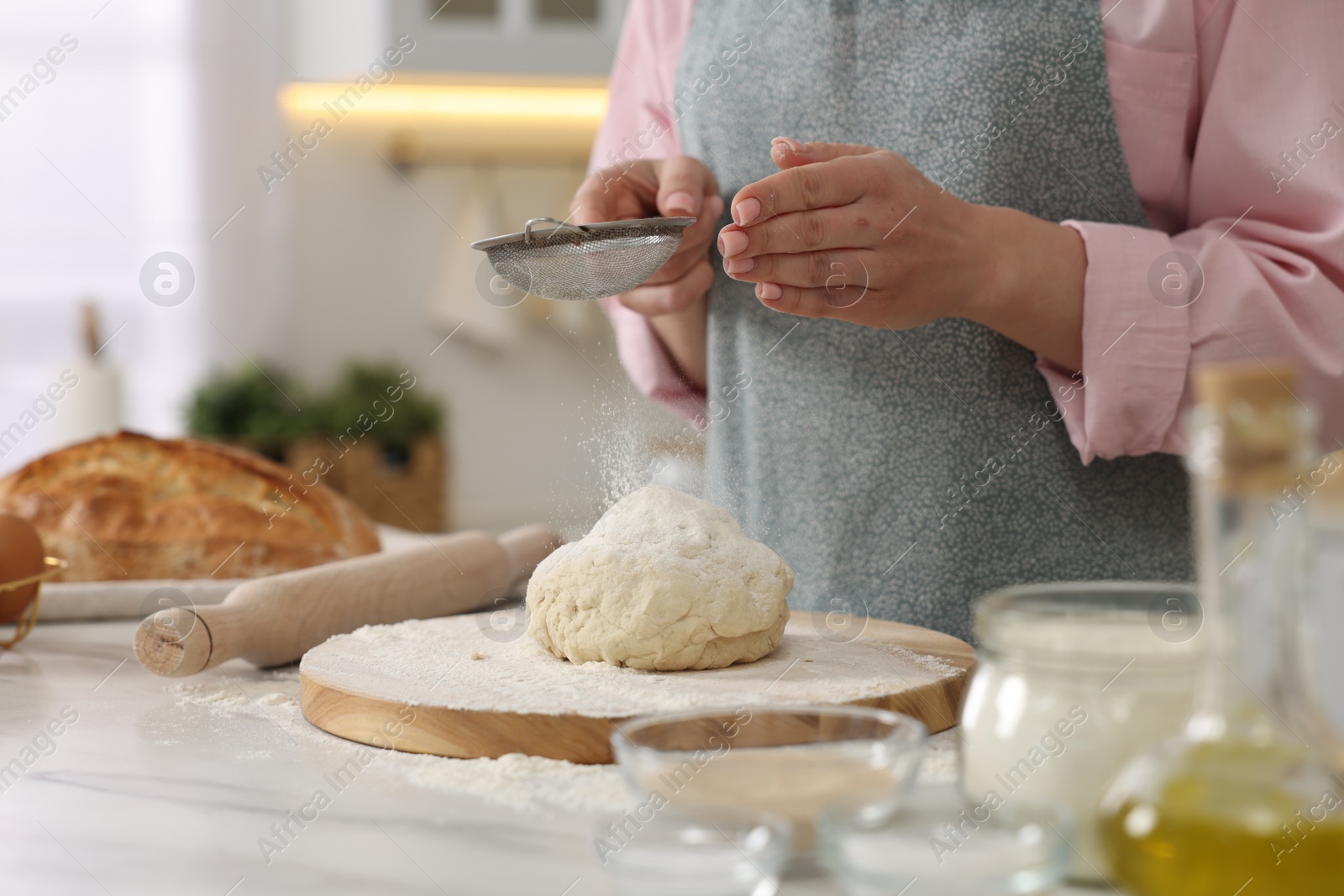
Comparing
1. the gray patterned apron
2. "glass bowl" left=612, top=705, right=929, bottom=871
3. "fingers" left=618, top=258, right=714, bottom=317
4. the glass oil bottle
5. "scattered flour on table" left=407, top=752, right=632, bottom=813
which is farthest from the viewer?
"fingers" left=618, top=258, right=714, bottom=317

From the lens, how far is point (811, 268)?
32.7 inches

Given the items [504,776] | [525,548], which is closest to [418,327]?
[525,548]

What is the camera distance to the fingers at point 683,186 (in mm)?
1007

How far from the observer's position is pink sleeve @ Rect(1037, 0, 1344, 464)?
87 centimetres

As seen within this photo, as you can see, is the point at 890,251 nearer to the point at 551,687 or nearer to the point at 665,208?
the point at 665,208

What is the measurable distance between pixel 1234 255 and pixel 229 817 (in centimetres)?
79

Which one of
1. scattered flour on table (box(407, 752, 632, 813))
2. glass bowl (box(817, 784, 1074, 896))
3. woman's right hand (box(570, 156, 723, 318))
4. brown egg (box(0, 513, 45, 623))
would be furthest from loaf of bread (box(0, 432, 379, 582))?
glass bowl (box(817, 784, 1074, 896))

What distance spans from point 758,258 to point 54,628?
2.67 feet

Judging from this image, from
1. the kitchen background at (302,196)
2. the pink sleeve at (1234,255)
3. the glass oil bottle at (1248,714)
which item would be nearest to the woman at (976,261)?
the pink sleeve at (1234,255)

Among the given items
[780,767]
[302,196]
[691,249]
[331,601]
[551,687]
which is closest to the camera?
[780,767]

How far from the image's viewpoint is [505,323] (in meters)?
3.18

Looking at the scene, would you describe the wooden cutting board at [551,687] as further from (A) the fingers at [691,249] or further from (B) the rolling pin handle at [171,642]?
(A) the fingers at [691,249]

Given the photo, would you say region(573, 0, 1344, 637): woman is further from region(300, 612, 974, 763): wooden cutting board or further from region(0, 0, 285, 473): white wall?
region(0, 0, 285, 473): white wall

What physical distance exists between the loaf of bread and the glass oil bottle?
1028mm
